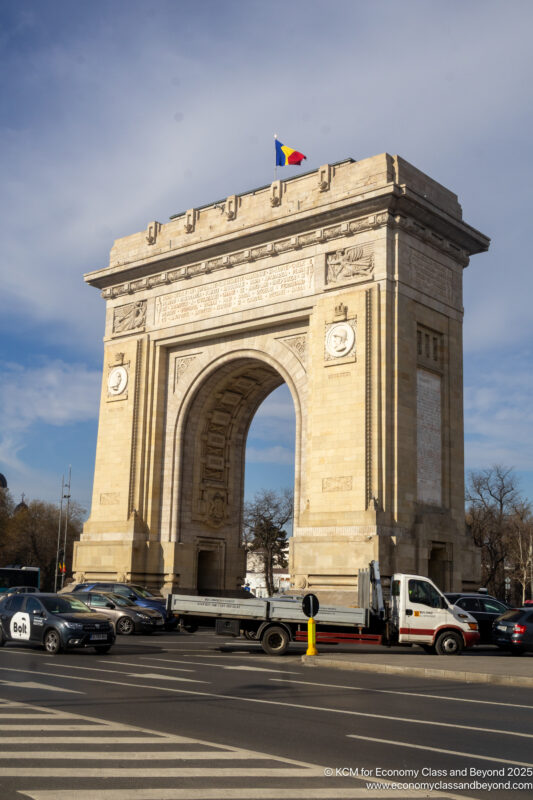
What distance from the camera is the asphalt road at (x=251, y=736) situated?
6.63 m

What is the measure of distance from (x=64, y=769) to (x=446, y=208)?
28.9 meters

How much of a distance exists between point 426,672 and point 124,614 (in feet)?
40.1

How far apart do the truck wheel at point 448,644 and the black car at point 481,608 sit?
14.8ft

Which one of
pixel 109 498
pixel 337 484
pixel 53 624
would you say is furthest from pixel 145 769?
pixel 109 498

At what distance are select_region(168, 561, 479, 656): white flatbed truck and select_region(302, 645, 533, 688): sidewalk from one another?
0.60 m

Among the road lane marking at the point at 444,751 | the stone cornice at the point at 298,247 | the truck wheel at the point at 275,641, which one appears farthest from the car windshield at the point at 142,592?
the road lane marking at the point at 444,751

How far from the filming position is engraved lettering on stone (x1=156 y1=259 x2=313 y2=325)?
31.7m

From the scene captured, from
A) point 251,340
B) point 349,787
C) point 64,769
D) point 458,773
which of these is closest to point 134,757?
point 64,769

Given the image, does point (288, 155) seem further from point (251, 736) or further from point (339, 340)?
point (251, 736)

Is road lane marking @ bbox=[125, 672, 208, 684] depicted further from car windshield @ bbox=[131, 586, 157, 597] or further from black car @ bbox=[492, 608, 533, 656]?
car windshield @ bbox=[131, 586, 157, 597]

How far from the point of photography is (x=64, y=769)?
6.99m

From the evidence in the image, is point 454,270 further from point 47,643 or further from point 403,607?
point 47,643

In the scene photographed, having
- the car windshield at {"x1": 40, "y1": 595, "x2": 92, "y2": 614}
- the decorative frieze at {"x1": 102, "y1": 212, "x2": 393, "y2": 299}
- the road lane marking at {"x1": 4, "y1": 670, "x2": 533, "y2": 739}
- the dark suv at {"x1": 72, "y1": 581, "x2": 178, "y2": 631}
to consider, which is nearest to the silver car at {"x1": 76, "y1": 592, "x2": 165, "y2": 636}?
the dark suv at {"x1": 72, "y1": 581, "x2": 178, "y2": 631}

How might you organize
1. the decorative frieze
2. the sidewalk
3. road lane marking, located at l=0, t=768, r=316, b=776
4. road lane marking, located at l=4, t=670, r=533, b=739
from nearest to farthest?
1. road lane marking, located at l=0, t=768, r=316, b=776
2. road lane marking, located at l=4, t=670, r=533, b=739
3. the sidewalk
4. the decorative frieze
